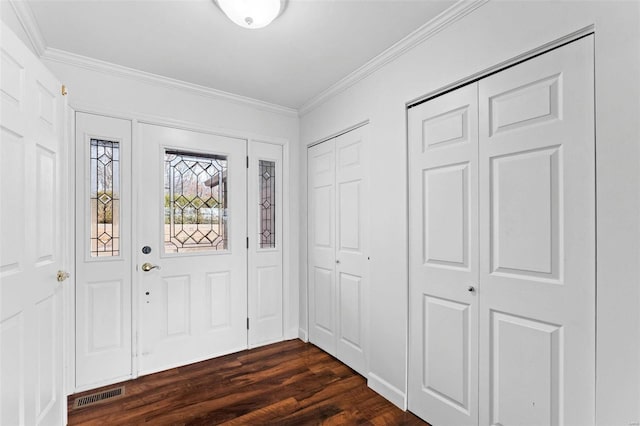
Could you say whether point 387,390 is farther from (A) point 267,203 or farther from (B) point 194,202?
(B) point 194,202

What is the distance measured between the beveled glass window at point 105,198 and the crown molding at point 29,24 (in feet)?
2.19

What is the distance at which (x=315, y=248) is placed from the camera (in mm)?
3209

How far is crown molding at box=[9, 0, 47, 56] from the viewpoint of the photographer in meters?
1.70

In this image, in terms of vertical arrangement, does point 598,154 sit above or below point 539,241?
above

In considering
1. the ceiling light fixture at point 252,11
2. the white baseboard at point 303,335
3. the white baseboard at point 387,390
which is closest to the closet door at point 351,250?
the white baseboard at point 387,390

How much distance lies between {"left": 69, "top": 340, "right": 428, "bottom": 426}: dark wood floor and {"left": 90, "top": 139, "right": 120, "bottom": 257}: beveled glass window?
43.6 inches

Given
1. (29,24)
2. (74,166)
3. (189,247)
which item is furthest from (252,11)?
(189,247)

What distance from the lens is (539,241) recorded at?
147 cm

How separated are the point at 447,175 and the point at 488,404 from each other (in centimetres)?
128

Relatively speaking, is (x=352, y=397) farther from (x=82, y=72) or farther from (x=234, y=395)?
(x=82, y=72)

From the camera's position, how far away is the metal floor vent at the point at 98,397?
2184 mm

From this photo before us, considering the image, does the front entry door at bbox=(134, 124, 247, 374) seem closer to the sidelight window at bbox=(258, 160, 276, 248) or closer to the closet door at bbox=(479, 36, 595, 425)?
the sidelight window at bbox=(258, 160, 276, 248)

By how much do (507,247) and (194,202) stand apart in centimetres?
249

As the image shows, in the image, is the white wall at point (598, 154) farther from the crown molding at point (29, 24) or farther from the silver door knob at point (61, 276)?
the crown molding at point (29, 24)
